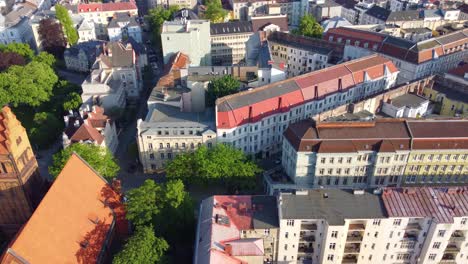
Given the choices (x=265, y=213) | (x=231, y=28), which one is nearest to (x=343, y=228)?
(x=265, y=213)

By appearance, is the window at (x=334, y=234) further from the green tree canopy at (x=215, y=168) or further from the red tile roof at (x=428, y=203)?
the green tree canopy at (x=215, y=168)

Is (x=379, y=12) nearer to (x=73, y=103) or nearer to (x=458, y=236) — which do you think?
(x=458, y=236)

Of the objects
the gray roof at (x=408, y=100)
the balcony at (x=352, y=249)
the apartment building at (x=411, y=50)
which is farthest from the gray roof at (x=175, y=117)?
the apartment building at (x=411, y=50)

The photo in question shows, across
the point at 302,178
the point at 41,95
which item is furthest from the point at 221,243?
the point at 41,95

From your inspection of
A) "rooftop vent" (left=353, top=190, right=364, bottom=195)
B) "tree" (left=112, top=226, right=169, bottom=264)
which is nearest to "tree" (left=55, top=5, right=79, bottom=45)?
"tree" (left=112, top=226, right=169, bottom=264)

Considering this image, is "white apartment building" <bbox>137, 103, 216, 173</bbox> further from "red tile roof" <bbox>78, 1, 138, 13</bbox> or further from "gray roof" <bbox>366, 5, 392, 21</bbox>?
"red tile roof" <bbox>78, 1, 138, 13</bbox>
